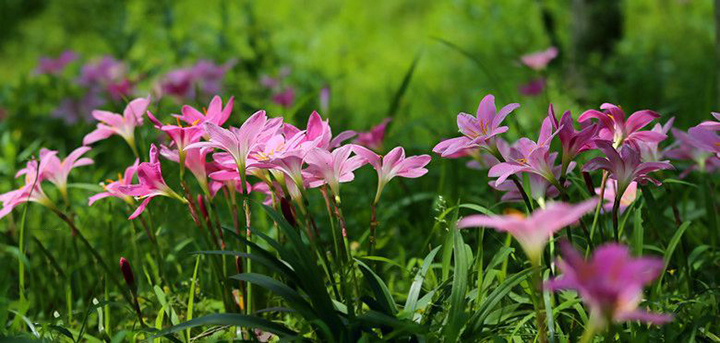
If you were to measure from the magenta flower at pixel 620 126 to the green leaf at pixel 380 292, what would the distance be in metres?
0.45

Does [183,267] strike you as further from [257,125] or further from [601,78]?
[601,78]

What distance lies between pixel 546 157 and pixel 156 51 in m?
4.20

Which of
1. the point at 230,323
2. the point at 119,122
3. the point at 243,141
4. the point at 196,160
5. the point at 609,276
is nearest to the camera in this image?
the point at 609,276

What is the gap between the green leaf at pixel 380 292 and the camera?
1.20 metres

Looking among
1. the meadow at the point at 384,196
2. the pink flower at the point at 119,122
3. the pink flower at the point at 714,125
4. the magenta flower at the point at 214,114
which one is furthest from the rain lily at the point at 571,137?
the pink flower at the point at 119,122

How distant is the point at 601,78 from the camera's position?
3.82 meters

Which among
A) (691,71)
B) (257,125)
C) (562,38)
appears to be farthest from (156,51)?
(257,125)

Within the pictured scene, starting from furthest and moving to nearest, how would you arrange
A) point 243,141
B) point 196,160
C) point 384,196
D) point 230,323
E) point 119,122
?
point 384,196 → point 119,122 → point 196,160 → point 243,141 → point 230,323

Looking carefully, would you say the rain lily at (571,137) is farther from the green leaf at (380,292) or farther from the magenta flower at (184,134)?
the magenta flower at (184,134)

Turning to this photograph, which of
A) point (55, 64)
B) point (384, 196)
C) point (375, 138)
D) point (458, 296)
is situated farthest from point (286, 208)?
point (55, 64)

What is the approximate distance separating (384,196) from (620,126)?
1339mm

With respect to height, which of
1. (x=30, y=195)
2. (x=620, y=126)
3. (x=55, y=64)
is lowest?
(x=55, y=64)

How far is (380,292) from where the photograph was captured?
1.22 metres

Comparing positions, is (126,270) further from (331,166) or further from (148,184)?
(331,166)
